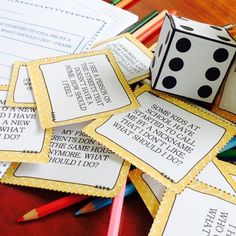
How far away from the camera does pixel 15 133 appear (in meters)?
0.48

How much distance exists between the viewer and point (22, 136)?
47cm

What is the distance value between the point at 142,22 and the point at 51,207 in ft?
1.25

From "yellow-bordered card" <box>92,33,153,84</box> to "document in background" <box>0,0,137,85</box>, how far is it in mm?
29

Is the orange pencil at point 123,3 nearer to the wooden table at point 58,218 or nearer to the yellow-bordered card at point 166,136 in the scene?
the yellow-bordered card at point 166,136

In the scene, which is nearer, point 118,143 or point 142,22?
point 118,143

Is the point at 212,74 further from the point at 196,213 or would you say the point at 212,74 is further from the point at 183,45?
the point at 196,213

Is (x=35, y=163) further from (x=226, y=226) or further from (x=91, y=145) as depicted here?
(x=226, y=226)

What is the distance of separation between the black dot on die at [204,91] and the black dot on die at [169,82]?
0.04m

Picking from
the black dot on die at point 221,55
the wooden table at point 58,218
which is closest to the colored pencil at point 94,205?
the wooden table at point 58,218

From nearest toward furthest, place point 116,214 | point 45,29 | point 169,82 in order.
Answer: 1. point 116,214
2. point 169,82
3. point 45,29

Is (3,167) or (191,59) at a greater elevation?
(191,59)

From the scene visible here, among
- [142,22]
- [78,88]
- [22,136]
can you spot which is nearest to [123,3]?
[142,22]

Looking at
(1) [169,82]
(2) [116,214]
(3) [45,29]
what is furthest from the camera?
(3) [45,29]

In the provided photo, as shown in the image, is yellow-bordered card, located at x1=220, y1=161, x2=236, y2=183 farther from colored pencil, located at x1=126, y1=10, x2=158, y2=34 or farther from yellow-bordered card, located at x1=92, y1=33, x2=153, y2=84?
colored pencil, located at x1=126, y1=10, x2=158, y2=34
